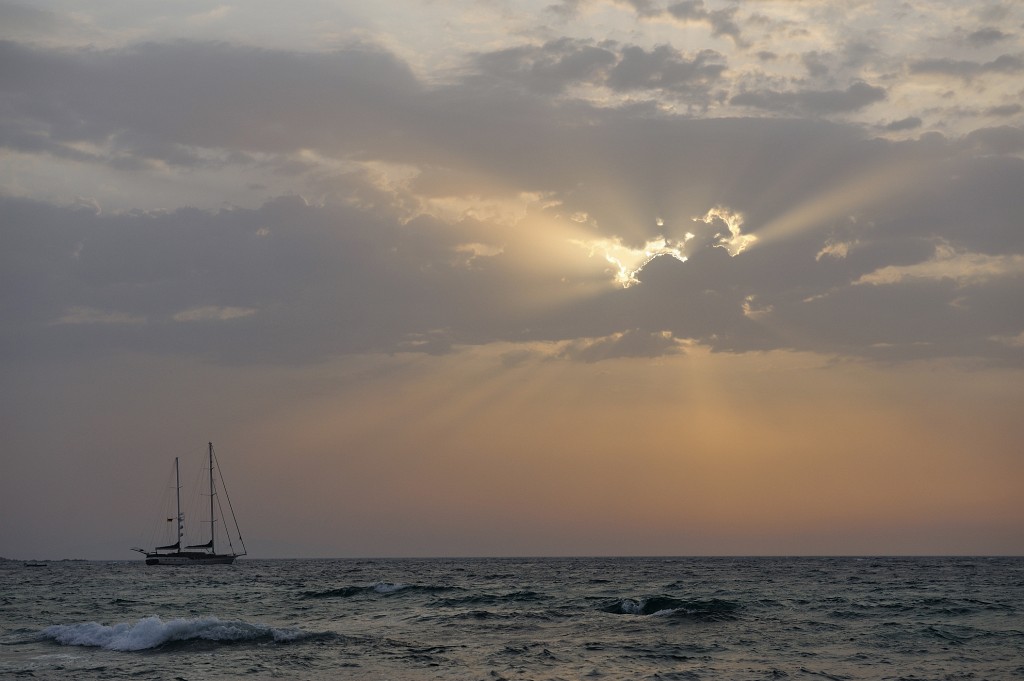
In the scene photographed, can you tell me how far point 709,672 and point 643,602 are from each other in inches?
878

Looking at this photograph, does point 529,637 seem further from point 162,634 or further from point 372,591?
point 372,591

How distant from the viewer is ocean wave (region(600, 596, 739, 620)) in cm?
4866

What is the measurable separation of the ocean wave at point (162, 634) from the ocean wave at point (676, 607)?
62.0 ft

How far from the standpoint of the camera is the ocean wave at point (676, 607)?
4866 centimetres

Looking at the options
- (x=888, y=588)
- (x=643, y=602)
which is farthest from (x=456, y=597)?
(x=888, y=588)

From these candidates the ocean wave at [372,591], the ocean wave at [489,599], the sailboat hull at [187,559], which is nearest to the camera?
the ocean wave at [489,599]

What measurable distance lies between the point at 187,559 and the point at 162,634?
137m

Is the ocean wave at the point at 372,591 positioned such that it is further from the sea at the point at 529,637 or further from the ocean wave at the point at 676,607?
the ocean wave at the point at 676,607

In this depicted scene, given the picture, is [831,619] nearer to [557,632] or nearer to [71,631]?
[557,632]

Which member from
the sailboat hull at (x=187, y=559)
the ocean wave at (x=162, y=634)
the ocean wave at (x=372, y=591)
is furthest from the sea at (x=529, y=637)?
the sailboat hull at (x=187, y=559)

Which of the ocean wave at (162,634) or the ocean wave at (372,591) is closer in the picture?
the ocean wave at (162,634)

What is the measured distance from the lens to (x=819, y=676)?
30.7m

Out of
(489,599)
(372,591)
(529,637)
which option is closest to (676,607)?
(529,637)

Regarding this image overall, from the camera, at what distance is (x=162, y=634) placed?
4206cm
